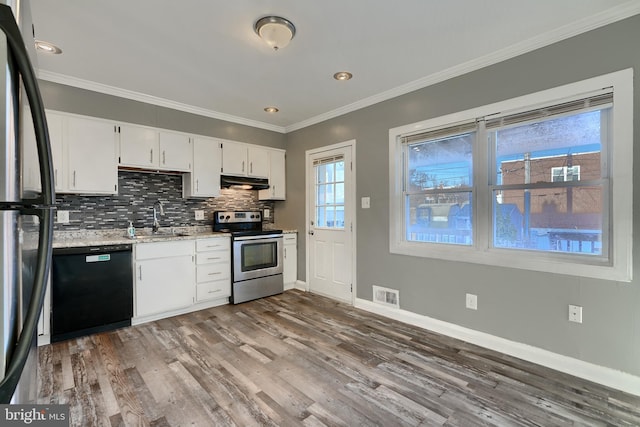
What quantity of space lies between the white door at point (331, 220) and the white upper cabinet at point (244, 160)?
2.23ft

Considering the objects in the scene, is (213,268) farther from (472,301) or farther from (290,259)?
(472,301)

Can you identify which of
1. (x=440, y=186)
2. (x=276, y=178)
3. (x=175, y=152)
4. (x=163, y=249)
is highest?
(x=175, y=152)

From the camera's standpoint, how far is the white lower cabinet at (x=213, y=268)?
3508mm

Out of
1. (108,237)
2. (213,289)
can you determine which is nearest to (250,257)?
(213,289)

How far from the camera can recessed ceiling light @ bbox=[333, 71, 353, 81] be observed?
2830mm

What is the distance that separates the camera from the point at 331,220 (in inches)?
158

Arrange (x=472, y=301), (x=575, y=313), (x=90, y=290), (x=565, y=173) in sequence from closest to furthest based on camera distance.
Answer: (x=575, y=313), (x=565, y=173), (x=472, y=301), (x=90, y=290)

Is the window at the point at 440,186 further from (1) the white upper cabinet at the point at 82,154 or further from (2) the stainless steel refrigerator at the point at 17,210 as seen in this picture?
(1) the white upper cabinet at the point at 82,154

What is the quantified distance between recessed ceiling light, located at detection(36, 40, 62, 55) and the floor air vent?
370 cm

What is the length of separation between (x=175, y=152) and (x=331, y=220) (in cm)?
212

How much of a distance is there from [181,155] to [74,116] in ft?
3.37

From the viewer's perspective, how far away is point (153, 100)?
3.41 metres

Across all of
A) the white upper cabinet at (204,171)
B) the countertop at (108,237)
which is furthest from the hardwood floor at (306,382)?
the white upper cabinet at (204,171)

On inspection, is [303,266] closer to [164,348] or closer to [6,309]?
[164,348]
